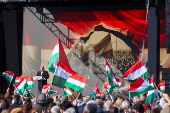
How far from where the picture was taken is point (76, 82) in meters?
8.92

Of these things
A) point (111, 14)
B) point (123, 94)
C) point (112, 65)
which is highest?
point (111, 14)

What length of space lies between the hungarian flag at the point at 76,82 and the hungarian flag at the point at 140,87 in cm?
121

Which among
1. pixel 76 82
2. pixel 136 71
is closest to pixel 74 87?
pixel 76 82

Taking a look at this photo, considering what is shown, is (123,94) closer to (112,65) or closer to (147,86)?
(112,65)

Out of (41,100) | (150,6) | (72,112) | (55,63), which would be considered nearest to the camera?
(72,112)

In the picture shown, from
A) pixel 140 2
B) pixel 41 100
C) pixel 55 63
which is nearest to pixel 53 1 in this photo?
pixel 140 2

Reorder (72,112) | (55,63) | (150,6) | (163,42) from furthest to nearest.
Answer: (163,42), (150,6), (55,63), (72,112)

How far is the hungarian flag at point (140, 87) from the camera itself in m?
8.28

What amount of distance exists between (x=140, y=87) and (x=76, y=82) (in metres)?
1.67

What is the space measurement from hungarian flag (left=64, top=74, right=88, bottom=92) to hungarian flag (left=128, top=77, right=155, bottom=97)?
121cm

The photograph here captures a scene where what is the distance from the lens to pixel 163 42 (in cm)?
1805

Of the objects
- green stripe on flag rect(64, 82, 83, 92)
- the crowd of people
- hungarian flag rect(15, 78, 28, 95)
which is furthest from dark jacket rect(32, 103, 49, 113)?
hungarian flag rect(15, 78, 28, 95)

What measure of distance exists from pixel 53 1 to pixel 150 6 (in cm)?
531

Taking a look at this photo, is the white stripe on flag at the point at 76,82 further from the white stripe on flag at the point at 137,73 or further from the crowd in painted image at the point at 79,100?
the white stripe on flag at the point at 137,73
